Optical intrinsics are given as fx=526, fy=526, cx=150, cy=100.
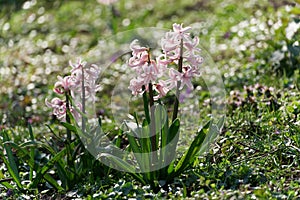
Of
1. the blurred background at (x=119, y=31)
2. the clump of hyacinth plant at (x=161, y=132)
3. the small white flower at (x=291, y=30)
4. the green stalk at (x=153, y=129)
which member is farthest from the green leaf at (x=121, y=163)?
the small white flower at (x=291, y=30)

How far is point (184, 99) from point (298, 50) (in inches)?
45.0

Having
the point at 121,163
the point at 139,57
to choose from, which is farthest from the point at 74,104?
the point at 139,57

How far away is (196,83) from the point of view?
5492 mm

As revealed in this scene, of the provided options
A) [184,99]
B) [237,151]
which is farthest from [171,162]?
[184,99]

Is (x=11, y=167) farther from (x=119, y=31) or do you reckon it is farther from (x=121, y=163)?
(x=119, y=31)

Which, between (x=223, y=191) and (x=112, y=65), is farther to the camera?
(x=112, y=65)

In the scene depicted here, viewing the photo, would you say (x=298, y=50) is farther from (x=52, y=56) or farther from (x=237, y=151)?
(x=52, y=56)

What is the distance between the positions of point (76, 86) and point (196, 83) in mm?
2506

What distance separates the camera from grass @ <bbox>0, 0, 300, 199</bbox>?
3.00 metres

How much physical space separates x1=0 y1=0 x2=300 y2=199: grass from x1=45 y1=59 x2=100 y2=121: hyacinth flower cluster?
16cm

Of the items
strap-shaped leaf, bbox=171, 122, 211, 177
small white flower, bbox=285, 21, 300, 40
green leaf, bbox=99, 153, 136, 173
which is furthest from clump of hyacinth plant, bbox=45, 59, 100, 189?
small white flower, bbox=285, 21, 300, 40

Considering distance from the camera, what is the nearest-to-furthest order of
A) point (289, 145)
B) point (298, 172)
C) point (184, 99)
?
point (298, 172) → point (289, 145) → point (184, 99)

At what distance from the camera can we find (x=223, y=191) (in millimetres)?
2781

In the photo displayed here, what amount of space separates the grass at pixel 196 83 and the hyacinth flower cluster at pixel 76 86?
16cm
